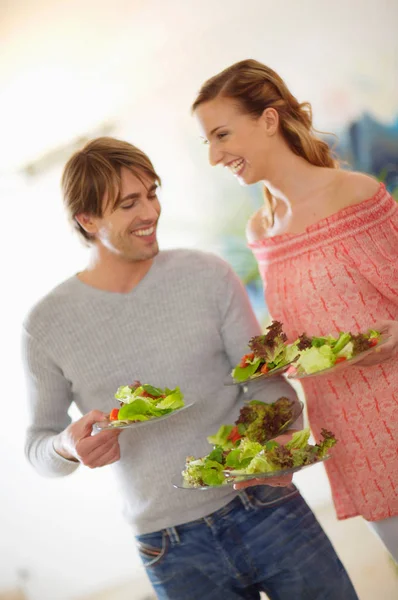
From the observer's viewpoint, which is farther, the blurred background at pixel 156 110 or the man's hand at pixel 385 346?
the blurred background at pixel 156 110

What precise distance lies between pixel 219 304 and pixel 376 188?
52 centimetres

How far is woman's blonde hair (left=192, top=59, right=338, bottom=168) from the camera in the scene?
7.26 feet

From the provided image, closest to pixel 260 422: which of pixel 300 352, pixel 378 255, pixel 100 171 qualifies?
pixel 300 352

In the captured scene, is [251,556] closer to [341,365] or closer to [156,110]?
[341,365]

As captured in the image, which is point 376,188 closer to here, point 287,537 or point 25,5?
point 287,537

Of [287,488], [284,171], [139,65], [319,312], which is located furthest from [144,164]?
[139,65]

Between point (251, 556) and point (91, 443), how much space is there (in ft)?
1.62

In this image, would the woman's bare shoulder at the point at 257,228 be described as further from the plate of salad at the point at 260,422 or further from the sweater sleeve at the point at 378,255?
the plate of salad at the point at 260,422

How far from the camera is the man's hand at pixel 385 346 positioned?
195cm

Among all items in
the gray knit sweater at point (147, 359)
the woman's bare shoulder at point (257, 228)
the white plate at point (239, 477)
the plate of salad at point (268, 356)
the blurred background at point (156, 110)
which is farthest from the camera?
the blurred background at point (156, 110)

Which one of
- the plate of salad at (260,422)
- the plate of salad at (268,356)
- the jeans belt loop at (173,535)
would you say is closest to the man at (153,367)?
the jeans belt loop at (173,535)

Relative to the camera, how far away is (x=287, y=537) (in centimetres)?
200

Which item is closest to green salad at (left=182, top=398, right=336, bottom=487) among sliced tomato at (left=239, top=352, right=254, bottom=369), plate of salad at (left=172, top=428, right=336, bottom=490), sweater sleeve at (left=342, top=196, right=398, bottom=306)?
plate of salad at (left=172, top=428, right=336, bottom=490)

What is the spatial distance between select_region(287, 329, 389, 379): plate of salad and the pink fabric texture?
0.63 ft
